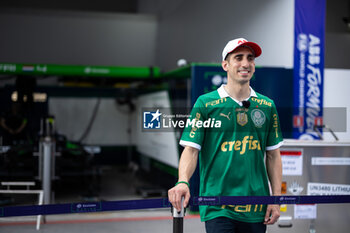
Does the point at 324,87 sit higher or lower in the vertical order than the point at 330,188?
higher

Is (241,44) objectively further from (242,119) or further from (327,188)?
(327,188)

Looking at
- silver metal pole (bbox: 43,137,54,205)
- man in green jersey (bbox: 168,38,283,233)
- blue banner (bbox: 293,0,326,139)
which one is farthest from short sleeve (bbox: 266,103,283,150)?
silver metal pole (bbox: 43,137,54,205)

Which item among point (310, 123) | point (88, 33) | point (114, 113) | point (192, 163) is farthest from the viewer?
point (88, 33)

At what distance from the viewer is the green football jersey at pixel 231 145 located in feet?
7.04

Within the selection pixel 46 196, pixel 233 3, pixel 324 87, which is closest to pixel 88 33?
pixel 233 3

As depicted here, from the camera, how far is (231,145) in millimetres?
2156

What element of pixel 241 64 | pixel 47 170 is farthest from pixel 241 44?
pixel 47 170

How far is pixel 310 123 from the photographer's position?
18.3ft

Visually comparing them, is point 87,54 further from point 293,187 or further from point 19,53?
point 293,187

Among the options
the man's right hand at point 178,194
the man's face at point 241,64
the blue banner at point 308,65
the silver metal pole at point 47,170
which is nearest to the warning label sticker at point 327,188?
the blue banner at point 308,65

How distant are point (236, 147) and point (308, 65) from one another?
3.92 meters

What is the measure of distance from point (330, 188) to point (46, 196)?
12.1 feet

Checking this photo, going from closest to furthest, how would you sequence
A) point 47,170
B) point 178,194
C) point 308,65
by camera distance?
1. point 178,194
2. point 308,65
3. point 47,170

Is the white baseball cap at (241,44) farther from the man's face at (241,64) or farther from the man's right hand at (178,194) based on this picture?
the man's right hand at (178,194)
